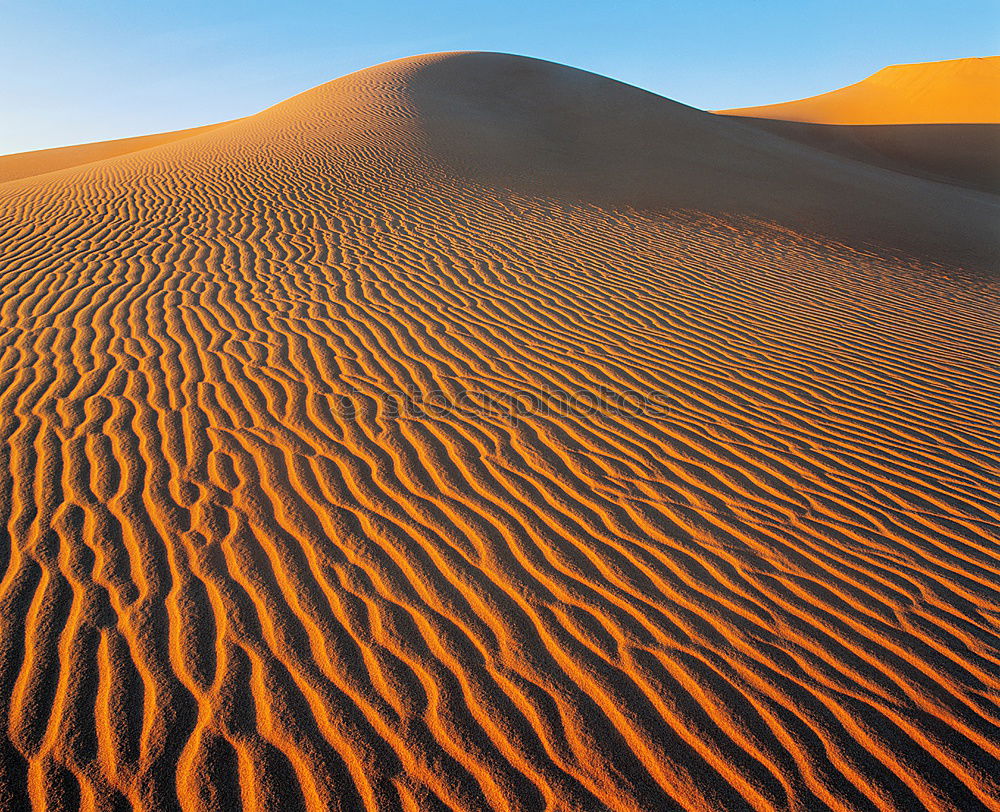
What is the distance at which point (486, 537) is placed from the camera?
344 cm

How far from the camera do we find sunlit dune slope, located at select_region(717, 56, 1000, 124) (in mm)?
34938

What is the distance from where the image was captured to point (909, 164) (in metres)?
26.7

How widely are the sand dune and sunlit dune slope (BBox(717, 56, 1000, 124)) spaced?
34.5 metres

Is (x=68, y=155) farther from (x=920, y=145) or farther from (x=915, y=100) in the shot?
(x=915, y=100)

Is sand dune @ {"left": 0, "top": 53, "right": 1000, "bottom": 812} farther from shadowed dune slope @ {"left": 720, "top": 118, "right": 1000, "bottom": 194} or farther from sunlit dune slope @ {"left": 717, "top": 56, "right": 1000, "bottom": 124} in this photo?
sunlit dune slope @ {"left": 717, "top": 56, "right": 1000, "bottom": 124}

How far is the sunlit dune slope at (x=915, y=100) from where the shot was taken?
34.9 m

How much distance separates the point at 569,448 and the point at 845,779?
8.00 feet

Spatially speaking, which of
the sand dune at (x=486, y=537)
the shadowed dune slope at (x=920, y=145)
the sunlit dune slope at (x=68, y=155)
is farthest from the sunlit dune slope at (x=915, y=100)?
the sand dune at (x=486, y=537)

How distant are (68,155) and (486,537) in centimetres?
3680

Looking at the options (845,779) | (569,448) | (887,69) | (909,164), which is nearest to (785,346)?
(569,448)

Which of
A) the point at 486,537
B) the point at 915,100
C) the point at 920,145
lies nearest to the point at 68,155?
the point at 486,537

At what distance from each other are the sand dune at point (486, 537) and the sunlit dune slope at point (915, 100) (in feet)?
113

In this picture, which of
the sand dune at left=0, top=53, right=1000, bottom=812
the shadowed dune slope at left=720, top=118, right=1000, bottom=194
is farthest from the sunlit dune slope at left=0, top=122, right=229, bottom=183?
the shadowed dune slope at left=720, top=118, right=1000, bottom=194

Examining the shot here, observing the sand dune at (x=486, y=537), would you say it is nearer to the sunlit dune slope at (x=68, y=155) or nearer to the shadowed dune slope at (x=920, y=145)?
the shadowed dune slope at (x=920, y=145)
